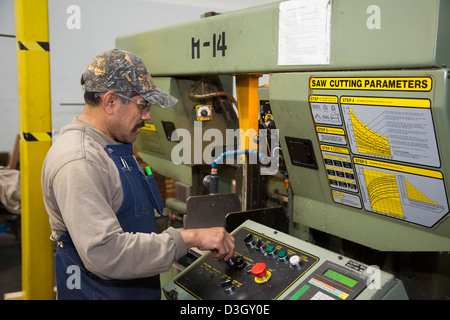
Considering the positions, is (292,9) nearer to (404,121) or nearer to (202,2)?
(404,121)

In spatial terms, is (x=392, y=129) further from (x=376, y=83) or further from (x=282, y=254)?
(x=282, y=254)

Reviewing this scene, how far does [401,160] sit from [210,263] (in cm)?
65

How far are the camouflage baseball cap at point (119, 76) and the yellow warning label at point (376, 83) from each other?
510mm

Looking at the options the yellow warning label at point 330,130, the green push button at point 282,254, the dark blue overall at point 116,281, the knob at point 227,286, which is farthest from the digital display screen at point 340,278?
the dark blue overall at point 116,281

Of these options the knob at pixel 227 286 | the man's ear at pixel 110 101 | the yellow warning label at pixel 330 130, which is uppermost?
the man's ear at pixel 110 101

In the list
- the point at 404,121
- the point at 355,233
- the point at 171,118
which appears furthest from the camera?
the point at 171,118

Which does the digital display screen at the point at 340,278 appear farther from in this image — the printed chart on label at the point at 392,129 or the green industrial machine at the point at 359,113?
the printed chart on label at the point at 392,129

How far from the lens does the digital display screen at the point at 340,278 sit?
3.33 ft

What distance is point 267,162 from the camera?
1.61m

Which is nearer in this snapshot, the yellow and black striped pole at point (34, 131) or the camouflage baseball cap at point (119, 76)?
the camouflage baseball cap at point (119, 76)

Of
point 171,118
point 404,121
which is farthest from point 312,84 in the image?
point 171,118

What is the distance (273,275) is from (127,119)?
0.65 metres

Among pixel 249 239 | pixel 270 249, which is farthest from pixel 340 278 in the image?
pixel 249 239

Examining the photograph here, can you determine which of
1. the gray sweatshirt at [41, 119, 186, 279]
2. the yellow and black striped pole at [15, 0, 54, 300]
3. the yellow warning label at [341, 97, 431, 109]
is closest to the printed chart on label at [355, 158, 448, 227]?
the yellow warning label at [341, 97, 431, 109]
